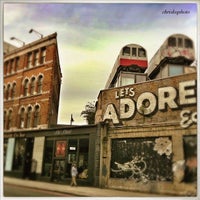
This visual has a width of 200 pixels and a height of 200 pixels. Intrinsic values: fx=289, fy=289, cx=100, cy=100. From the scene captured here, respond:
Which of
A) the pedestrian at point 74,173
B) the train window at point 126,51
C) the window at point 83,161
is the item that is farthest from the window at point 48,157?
the train window at point 126,51

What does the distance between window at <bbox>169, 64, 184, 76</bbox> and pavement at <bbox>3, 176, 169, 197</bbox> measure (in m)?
2.78

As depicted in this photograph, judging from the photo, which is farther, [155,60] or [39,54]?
[39,54]

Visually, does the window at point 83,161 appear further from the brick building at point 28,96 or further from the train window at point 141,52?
the train window at point 141,52

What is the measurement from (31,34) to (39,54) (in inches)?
28.5

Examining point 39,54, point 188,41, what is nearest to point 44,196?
point 39,54

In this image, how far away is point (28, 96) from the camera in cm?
752

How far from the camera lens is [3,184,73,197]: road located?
21.3 ft

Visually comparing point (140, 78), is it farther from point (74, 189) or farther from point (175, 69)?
point (74, 189)

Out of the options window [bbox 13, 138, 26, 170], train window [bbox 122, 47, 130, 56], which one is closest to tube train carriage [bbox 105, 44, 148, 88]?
train window [bbox 122, 47, 130, 56]

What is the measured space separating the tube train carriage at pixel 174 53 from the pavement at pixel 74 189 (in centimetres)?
285

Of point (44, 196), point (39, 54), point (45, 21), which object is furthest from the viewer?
point (39, 54)

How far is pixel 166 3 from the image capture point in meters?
6.55

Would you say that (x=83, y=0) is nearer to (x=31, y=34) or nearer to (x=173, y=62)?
(x=31, y=34)

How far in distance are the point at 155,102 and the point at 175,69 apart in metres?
0.90
